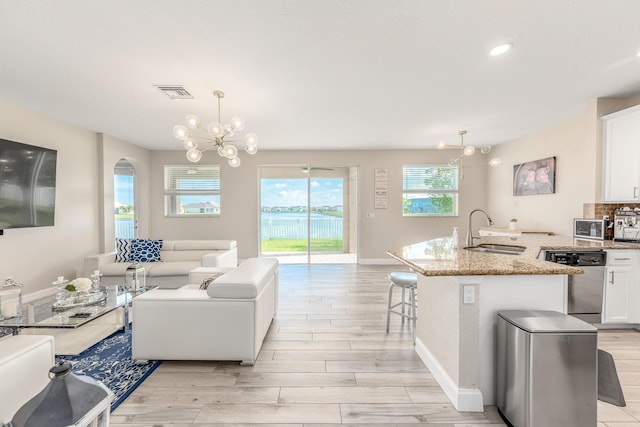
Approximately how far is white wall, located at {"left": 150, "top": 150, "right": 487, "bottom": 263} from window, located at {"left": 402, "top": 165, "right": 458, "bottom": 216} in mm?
156

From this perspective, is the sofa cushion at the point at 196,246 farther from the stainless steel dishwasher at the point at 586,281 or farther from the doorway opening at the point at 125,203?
the stainless steel dishwasher at the point at 586,281

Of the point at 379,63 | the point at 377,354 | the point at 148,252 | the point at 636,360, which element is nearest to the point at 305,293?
the point at 377,354

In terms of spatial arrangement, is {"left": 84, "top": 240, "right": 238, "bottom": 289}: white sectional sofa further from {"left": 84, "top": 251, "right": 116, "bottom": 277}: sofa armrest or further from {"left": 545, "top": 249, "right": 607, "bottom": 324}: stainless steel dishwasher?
{"left": 545, "top": 249, "right": 607, "bottom": 324}: stainless steel dishwasher

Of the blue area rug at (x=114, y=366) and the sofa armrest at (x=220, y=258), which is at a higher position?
the sofa armrest at (x=220, y=258)

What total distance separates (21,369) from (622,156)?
5372 millimetres

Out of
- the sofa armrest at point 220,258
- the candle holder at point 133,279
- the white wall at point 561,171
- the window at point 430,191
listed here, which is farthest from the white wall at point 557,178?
the candle holder at point 133,279

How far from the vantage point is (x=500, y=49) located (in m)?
2.39

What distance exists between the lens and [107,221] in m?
5.24

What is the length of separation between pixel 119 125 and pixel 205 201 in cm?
237

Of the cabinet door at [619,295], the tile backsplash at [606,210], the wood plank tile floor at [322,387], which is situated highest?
the tile backsplash at [606,210]

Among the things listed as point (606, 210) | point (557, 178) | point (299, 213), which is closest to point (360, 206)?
point (299, 213)

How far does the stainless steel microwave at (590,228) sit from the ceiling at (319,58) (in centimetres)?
150

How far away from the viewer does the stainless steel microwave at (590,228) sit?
134 inches

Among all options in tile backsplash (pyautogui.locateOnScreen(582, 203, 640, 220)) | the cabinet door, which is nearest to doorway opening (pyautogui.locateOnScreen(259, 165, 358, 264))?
tile backsplash (pyautogui.locateOnScreen(582, 203, 640, 220))
